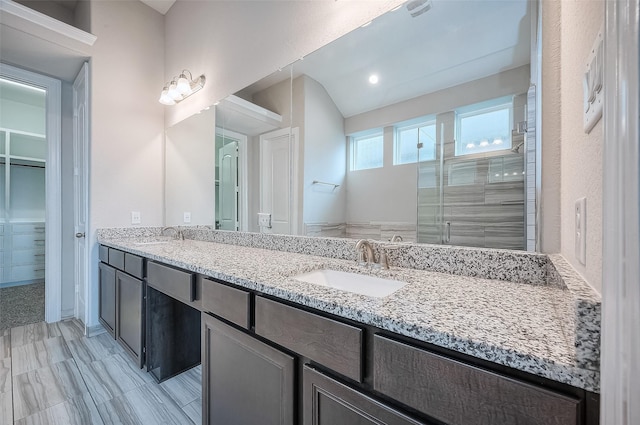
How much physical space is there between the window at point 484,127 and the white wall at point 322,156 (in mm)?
542

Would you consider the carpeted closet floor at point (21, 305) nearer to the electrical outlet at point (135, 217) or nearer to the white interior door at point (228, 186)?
the electrical outlet at point (135, 217)

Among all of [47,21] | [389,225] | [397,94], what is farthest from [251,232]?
[47,21]

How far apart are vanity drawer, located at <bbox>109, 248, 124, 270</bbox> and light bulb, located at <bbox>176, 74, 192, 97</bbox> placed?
4.65 ft

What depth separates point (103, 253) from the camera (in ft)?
7.23

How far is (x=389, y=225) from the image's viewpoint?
1239 millimetres

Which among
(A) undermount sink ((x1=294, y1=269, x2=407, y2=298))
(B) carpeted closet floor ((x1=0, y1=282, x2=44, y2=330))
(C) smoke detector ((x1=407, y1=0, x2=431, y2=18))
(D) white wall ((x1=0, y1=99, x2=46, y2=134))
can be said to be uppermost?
(D) white wall ((x1=0, y1=99, x2=46, y2=134))

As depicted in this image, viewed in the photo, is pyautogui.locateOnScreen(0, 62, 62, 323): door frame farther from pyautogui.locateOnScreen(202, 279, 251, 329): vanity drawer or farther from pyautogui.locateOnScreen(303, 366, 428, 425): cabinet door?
pyautogui.locateOnScreen(303, 366, 428, 425): cabinet door

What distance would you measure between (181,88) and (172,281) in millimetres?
1793

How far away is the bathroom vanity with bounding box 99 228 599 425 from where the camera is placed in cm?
45

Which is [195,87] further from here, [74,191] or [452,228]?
[452,228]

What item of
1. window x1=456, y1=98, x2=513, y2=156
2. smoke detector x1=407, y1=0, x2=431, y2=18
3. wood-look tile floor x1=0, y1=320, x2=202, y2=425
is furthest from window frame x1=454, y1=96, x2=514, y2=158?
wood-look tile floor x1=0, y1=320, x2=202, y2=425

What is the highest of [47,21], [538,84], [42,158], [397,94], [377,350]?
[47,21]

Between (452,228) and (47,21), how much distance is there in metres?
2.98

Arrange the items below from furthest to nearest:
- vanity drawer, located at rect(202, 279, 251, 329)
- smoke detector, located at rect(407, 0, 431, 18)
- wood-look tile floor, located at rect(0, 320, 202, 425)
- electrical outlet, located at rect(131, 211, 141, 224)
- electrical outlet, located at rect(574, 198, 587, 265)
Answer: electrical outlet, located at rect(131, 211, 141, 224), wood-look tile floor, located at rect(0, 320, 202, 425), smoke detector, located at rect(407, 0, 431, 18), vanity drawer, located at rect(202, 279, 251, 329), electrical outlet, located at rect(574, 198, 587, 265)
